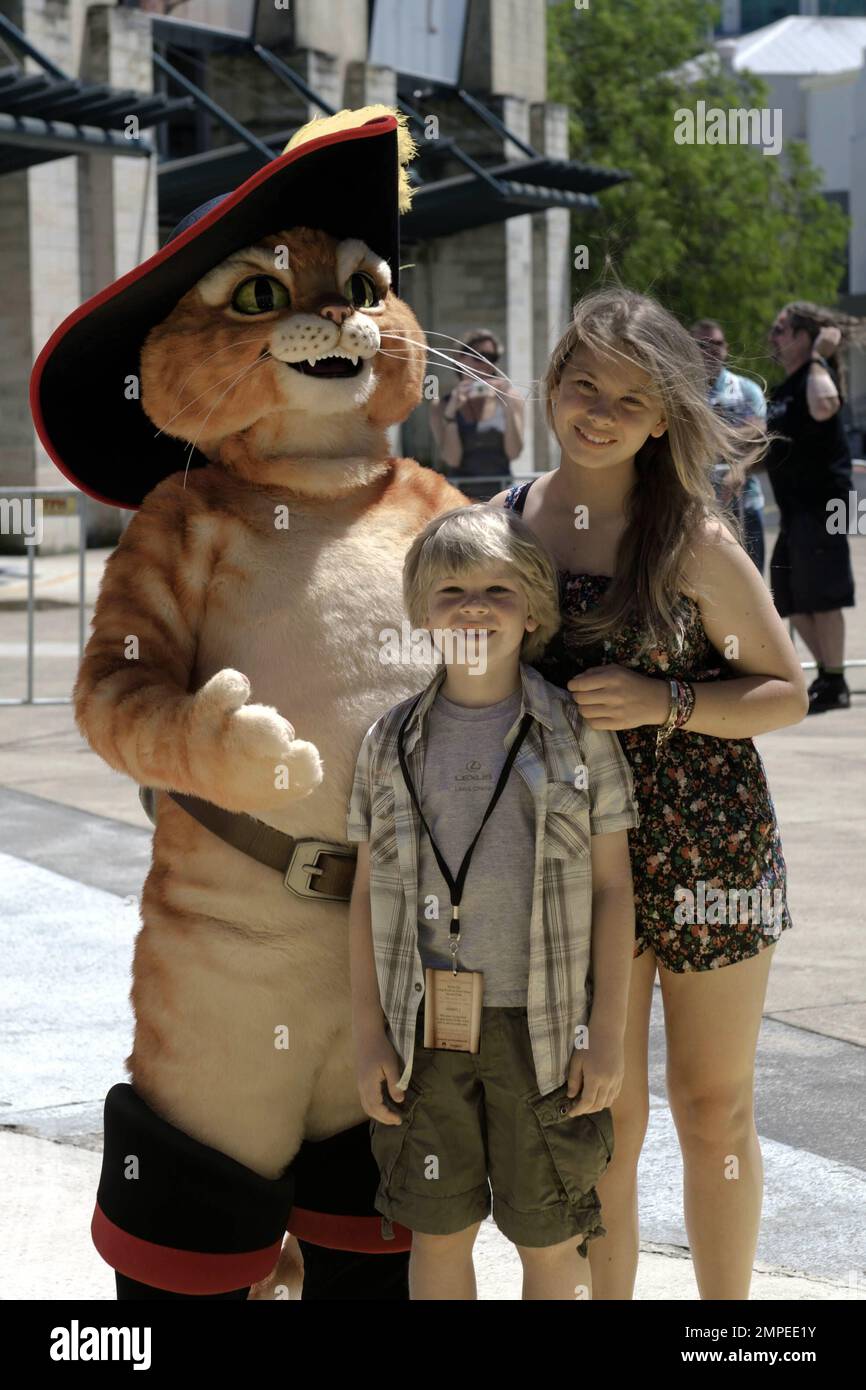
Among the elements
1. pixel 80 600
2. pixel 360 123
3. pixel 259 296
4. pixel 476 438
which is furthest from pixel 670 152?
pixel 259 296

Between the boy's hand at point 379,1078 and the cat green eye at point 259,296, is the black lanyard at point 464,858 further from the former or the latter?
the cat green eye at point 259,296

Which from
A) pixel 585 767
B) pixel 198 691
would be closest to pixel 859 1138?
pixel 585 767

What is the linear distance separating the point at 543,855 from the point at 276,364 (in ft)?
3.04

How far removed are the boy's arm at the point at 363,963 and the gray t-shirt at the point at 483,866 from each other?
0.30ft

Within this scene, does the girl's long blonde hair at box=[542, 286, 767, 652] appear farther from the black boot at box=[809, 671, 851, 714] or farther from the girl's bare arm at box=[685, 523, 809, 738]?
the black boot at box=[809, 671, 851, 714]

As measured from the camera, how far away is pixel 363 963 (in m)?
2.66

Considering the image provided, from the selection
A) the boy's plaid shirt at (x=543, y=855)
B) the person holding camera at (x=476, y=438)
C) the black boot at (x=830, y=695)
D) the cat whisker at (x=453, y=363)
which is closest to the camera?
the boy's plaid shirt at (x=543, y=855)

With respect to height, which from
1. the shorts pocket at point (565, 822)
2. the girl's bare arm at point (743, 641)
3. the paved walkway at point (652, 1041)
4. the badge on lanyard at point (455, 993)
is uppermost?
the girl's bare arm at point (743, 641)

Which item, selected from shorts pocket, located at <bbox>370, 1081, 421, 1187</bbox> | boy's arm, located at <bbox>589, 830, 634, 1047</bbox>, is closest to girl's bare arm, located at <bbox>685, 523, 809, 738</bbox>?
boy's arm, located at <bbox>589, 830, 634, 1047</bbox>

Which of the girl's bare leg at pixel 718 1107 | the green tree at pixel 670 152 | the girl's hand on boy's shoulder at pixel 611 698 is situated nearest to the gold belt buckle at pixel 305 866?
the girl's hand on boy's shoulder at pixel 611 698

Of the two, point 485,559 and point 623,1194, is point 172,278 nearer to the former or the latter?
point 485,559

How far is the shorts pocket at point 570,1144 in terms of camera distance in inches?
101

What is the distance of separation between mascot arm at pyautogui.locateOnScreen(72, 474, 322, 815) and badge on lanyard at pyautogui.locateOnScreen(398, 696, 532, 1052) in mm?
263

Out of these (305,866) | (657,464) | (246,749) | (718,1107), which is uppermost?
(657,464)
